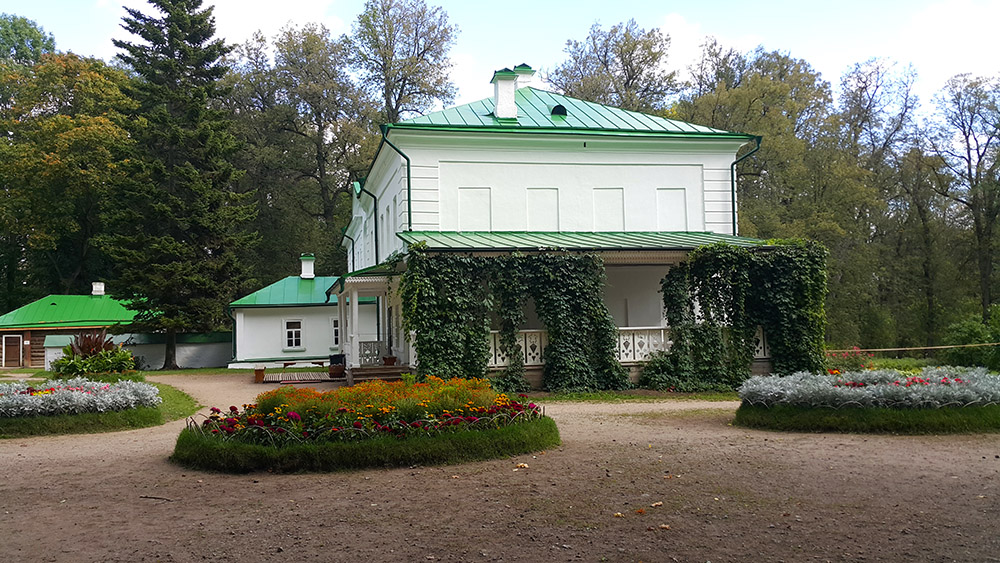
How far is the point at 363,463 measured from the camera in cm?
786

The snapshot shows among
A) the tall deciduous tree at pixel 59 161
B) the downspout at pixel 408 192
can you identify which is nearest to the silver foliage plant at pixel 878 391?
the downspout at pixel 408 192

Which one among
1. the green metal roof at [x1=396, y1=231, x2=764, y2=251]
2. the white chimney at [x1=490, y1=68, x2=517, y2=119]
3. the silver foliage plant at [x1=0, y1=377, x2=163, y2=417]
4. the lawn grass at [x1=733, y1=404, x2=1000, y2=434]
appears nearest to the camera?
the lawn grass at [x1=733, y1=404, x2=1000, y2=434]

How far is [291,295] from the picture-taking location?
3108 centimetres

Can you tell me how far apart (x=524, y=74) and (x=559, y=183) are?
506 centimetres

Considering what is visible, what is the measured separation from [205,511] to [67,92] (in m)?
38.4

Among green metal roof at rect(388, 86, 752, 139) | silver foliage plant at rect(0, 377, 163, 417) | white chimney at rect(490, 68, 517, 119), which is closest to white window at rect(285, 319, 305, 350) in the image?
green metal roof at rect(388, 86, 752, 139)

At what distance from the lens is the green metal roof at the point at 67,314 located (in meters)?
33.9

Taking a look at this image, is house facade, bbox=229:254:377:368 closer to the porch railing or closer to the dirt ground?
the porch railing

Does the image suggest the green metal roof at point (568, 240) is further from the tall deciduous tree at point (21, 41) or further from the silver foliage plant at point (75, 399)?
the tall deciduous tree at point (21, 41)

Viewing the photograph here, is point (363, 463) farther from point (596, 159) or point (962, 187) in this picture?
point (962, 187)

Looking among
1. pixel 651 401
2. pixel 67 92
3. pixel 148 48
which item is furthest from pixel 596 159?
pixel 67 92

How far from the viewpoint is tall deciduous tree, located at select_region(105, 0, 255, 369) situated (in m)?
29.7

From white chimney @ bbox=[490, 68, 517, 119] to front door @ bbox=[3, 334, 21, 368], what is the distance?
26015mm

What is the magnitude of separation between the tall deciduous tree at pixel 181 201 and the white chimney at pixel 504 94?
14.8 meters
